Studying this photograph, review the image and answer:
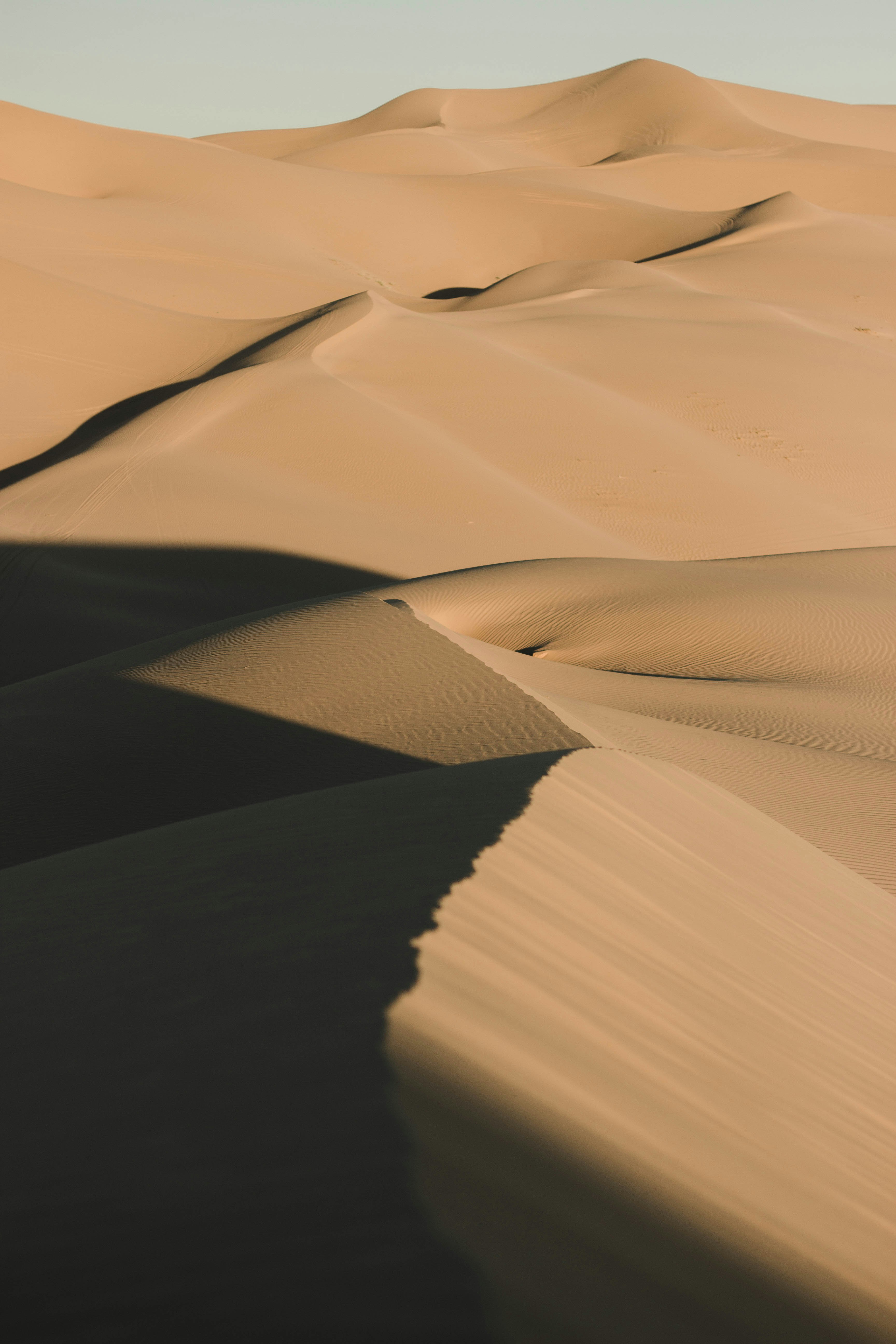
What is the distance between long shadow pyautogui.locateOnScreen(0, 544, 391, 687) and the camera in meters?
8.37

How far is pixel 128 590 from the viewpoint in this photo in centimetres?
925

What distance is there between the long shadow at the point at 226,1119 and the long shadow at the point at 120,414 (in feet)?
33.8

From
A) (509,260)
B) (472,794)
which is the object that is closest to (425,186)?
(509,260)

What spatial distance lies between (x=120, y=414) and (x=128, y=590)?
5415 mm

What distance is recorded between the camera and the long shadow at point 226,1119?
122cm

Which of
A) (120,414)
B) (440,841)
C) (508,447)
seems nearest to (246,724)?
(440,841)

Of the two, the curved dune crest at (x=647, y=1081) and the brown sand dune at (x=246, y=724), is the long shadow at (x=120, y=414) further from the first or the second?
the curved dune crest at (x=647, y=1081)

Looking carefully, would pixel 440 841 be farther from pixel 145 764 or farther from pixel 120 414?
pixel 120 414

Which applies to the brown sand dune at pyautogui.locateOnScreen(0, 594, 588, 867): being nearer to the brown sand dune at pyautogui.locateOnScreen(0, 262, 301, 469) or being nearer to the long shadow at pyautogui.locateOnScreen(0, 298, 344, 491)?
the long shadow at pyautogui.locateOnScreen(0, 298, 344, 491)

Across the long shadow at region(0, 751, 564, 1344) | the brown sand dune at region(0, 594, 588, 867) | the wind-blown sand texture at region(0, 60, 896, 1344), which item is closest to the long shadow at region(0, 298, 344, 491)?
the wind-blown sand texture at region(0, 60, 896, 1344)

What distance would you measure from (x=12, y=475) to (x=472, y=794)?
10.9 metres

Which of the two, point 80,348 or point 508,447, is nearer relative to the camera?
point 508,447

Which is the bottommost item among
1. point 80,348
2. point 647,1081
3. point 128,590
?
point 128,590

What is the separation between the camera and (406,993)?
65.4 inches
